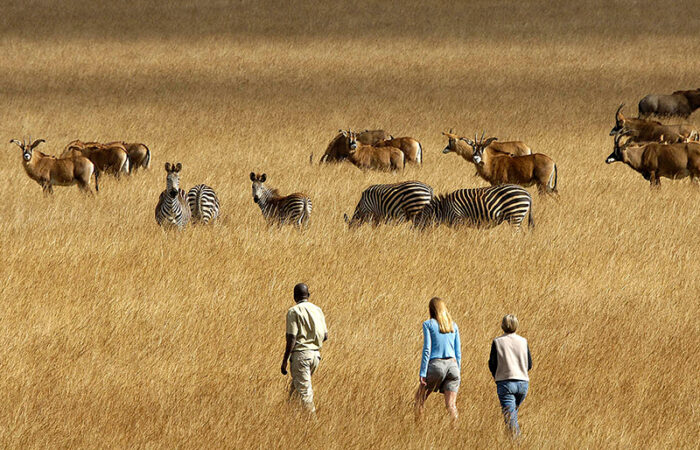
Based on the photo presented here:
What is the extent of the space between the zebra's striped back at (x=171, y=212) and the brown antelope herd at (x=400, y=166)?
0.07 metres

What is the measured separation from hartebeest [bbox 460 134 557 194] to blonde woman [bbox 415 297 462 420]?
11031 mm

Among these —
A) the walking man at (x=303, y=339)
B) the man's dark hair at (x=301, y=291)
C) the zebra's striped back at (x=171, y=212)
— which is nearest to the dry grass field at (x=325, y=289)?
the zebra's striped back at (x=171, y=212)

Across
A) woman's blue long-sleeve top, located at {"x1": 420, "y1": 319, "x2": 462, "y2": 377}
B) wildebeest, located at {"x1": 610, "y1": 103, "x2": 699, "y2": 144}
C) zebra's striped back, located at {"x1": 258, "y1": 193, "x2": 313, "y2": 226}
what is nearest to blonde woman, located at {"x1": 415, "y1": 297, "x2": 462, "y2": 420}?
woman's blue long-sleeve top, located at {"x1": 420, "y1": 319, "x2": 462, "y2": 377}

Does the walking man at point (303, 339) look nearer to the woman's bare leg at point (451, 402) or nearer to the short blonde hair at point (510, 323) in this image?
the woman's bare leg at point (451, 402)

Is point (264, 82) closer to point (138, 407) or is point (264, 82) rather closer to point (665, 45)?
point (665, 45)

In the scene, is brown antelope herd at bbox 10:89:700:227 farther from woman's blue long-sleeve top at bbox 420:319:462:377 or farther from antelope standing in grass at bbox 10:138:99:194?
woman's blue long-sleeve top at bbox 420:319:462:377

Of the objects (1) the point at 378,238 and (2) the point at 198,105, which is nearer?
(1) the point at 378,238

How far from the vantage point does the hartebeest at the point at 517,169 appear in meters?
18.6

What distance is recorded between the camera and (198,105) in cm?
3256

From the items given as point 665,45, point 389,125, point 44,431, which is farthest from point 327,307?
point 665,45

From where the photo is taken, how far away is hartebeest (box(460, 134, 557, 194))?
1861 centimetres

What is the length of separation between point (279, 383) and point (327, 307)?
2511 mm

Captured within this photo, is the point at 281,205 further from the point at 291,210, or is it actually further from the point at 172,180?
the point at 172,180

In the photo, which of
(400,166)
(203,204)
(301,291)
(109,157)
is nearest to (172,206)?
(203,204)
